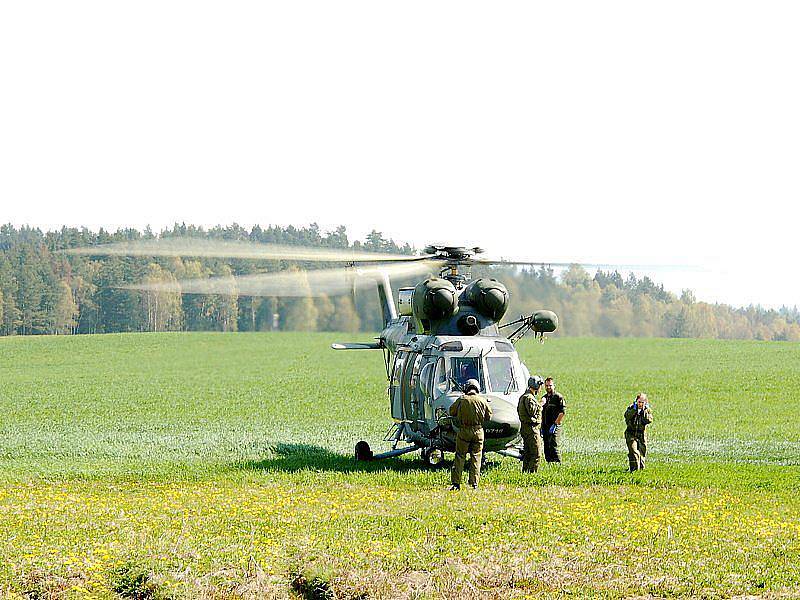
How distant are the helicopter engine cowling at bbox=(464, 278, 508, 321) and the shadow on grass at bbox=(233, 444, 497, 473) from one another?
2867 millimetres

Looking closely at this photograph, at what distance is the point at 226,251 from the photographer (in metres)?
15.8

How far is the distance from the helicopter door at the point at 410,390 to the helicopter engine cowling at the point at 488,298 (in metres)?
1.47

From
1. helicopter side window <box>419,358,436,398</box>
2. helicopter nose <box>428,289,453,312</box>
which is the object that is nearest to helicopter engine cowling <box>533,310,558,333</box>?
helicopter nose <box>428,289,453,312</box>

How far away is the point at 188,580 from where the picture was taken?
10.0 metres

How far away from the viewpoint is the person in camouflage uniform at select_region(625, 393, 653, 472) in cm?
1766

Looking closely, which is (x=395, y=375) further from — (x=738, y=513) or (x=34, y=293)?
(x=34, y=293)

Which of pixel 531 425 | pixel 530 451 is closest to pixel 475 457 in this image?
pixel 531 425

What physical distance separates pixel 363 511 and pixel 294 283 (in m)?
6.73

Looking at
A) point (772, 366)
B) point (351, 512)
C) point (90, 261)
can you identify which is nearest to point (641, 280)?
point (351, 512)

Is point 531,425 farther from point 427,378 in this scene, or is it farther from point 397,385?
point 397,385

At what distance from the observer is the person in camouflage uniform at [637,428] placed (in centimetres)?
1766

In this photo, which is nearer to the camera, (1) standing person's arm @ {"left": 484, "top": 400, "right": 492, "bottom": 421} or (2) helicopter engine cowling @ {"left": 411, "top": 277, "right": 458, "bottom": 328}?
(1) standing person's arm @ {"left": 484, "top": 400, "right": 492, "bottom": 421}

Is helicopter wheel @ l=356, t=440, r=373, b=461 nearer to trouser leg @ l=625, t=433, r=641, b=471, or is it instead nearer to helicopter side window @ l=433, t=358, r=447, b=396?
helicopter side window @ l=433, t=358, r=447, b=396

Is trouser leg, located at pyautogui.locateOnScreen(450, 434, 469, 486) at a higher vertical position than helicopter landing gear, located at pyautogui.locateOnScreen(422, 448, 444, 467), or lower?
higher
